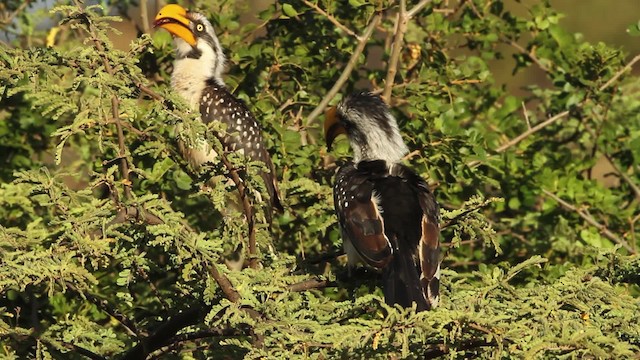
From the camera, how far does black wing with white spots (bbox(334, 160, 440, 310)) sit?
4.02 m

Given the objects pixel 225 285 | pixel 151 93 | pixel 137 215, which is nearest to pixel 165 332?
pixel 225 285

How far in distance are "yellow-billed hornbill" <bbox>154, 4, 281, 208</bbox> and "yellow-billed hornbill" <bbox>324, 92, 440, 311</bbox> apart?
1.22 metres

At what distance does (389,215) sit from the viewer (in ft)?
14.5

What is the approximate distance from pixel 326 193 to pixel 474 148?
2.68ft

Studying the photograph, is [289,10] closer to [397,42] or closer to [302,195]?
[397,42]

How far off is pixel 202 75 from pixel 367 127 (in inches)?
82.5

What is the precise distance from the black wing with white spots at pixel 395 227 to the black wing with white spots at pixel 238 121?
2.77 feet

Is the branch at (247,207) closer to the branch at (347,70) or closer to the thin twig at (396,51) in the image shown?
the thin twig at (396,51)

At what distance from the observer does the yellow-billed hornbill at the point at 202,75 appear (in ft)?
21.2

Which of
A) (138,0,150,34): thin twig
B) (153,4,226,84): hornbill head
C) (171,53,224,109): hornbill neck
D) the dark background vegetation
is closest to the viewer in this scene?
the dark background vegetation

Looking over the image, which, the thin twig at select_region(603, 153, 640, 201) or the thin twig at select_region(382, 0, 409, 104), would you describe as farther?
the thin twig at select_region(603, 153, 640, 201)

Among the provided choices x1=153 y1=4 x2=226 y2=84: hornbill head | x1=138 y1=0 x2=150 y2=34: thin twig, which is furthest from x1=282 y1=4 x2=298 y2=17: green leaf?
x1=138 y1=0 x2=150 y2=34: thin twig

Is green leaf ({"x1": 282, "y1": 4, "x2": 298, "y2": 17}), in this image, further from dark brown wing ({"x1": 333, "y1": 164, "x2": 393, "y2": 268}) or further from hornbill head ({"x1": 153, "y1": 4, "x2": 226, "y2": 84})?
dark brown wing ({"x1": 333, "y1": 164, "x2": 393, "y2": 268})

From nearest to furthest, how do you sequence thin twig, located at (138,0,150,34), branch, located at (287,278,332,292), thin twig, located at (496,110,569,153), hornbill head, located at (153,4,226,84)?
branch, located at (287,278,332,292) < thin twig, located at (496,110,569,153) < hornbill head, located at (153,4,226,84) < thin twig, located at (138,0,150,34)
